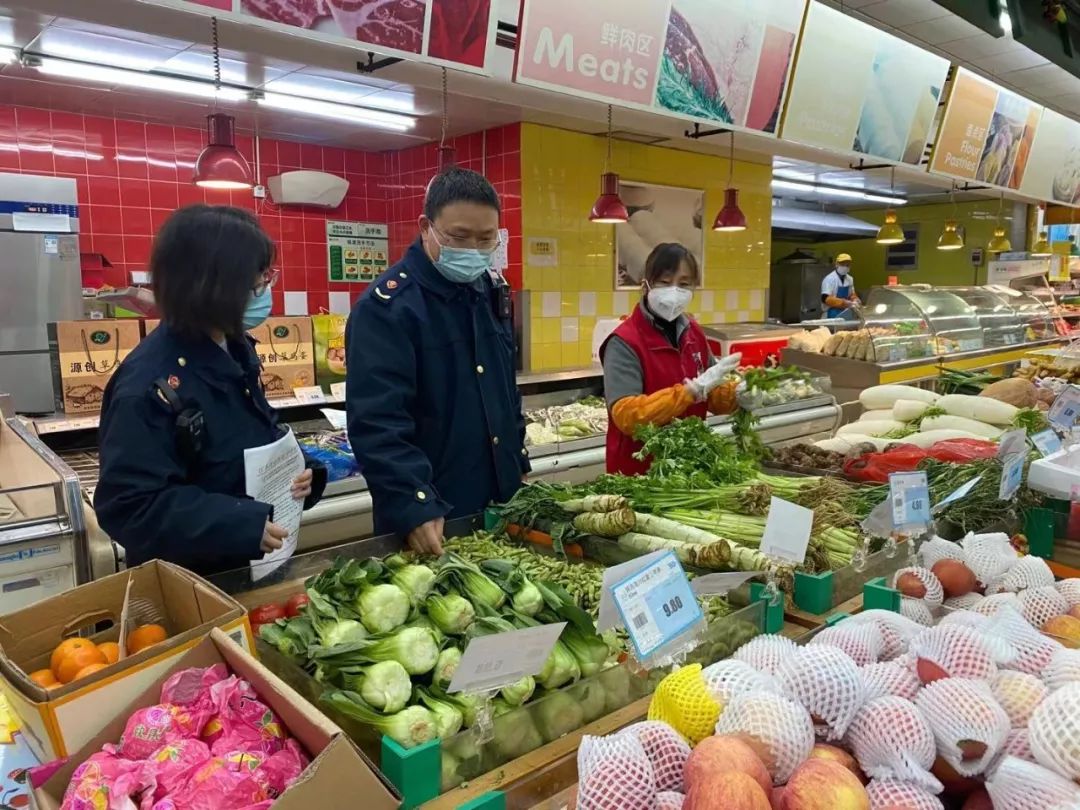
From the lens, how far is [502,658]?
131 cm

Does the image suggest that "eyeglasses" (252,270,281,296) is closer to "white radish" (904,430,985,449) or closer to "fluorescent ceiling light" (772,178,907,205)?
"white radish" (904,430,985,449)

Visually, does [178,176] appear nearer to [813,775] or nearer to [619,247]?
[619,247]

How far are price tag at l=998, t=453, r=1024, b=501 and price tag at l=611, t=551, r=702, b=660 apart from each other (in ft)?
4.81

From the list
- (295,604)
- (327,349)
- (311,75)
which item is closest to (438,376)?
(295,604)

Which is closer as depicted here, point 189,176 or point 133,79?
point 133,79

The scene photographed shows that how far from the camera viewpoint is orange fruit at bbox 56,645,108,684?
1416 mm

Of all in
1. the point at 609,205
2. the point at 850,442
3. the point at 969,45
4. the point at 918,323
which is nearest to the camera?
the point at 850,442

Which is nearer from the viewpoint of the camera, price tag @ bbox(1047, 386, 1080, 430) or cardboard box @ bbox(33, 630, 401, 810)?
cardboard box @ bbox(33, 630, 401, 810)

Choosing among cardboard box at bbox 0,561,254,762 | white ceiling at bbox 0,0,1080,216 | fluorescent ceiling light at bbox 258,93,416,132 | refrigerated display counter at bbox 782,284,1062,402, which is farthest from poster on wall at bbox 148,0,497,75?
refrigerated display counter at bbox 782,284,1062,402

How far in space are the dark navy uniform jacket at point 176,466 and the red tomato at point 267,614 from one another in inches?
7.5

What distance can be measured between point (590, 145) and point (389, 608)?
6467 mm

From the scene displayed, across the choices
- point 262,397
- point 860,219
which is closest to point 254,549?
point 262,397

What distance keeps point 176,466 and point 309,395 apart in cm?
325

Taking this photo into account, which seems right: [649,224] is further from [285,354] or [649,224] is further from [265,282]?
[265,282]
